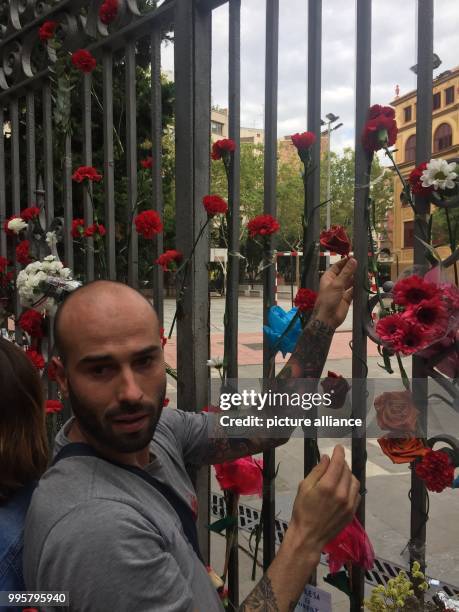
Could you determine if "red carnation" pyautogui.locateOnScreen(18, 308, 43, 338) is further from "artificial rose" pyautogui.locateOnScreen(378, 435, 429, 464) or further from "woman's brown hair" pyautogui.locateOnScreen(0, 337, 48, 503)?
"artificial rose" pyautogui.locateOnScreen(378, 435, 429, 464)

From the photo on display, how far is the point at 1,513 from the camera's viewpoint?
135 centimetres

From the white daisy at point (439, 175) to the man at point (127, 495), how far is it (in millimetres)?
287

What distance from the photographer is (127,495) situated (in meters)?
1.15

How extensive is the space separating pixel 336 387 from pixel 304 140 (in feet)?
2.16

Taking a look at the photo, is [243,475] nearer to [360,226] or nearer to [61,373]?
[61,373]

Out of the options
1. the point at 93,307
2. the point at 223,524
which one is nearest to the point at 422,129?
the point at 93,307

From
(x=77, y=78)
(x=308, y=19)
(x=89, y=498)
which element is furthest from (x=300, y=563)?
(x=77, y=78)

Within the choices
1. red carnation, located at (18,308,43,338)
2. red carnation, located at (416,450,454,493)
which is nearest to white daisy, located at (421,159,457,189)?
red carnation, located at (416,450,454,493)

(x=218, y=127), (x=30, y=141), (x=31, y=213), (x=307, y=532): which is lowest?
(x=307, y=532)

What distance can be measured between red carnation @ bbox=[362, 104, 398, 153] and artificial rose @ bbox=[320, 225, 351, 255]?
0.22 metres

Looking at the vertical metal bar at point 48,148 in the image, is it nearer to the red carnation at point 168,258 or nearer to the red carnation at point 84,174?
the red carnation at point 84,174

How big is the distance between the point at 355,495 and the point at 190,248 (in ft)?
3.37

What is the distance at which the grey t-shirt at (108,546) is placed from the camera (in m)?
1.00

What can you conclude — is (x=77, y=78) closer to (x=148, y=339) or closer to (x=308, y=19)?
(x=308, y=19)
